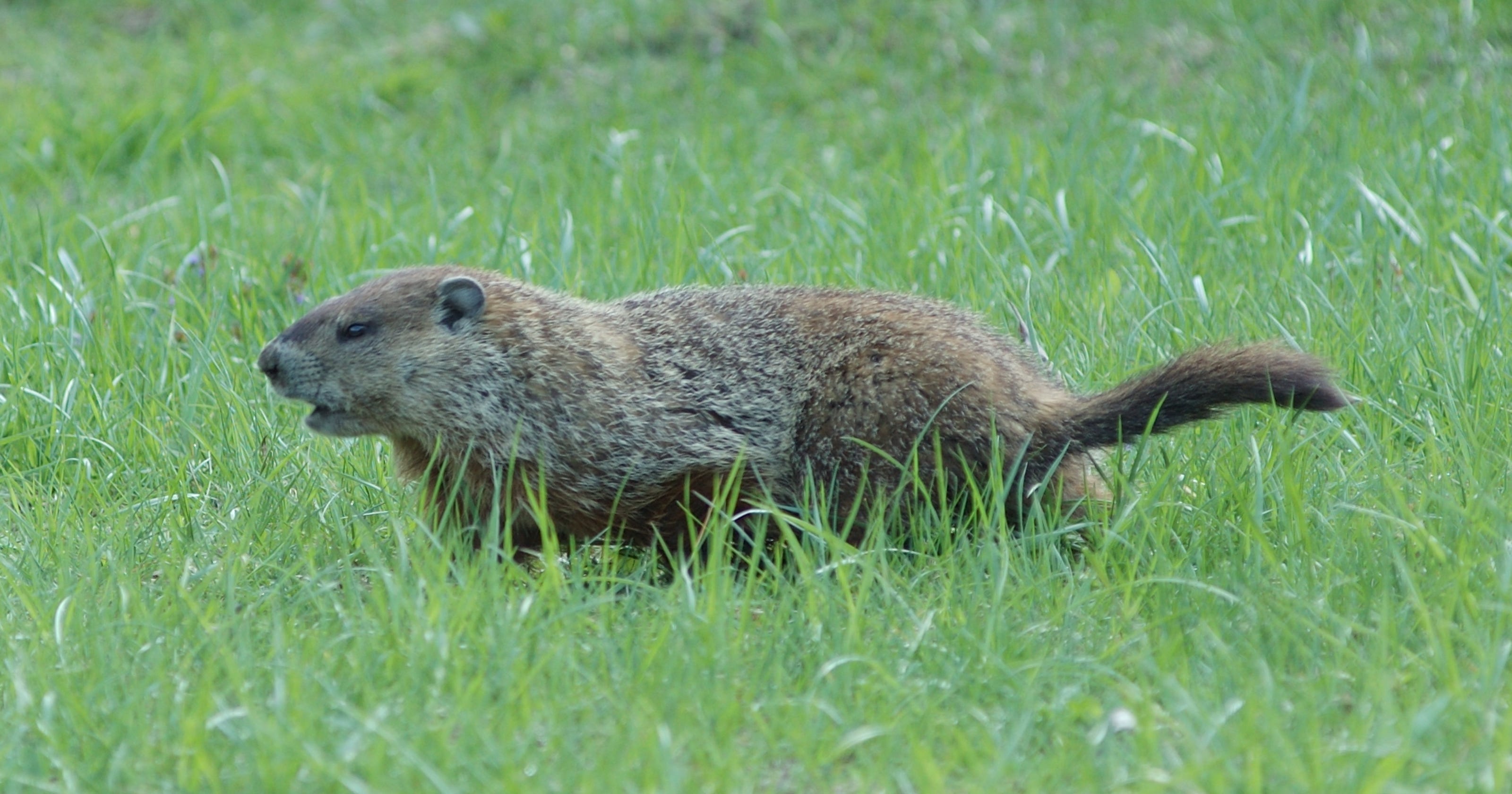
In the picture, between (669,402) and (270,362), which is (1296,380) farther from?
(270,362)

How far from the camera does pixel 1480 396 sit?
157 inches

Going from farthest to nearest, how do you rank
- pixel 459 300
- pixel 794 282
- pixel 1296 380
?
pixel 794 282, pixel 459 300, pixel 1296 380

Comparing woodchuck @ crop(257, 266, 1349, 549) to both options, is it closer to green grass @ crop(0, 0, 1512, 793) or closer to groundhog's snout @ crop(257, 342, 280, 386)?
groundhog's snout @ crop(257, 342, 280, 386)

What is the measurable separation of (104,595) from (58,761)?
86 centimetres

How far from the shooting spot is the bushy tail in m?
3.44


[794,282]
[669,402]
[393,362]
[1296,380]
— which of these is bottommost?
[794,282]

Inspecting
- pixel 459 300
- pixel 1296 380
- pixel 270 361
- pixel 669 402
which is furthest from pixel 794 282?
pixel 1296 380

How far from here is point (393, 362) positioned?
3.95 metres

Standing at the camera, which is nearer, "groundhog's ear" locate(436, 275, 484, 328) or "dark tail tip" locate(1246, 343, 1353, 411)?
"dark tail tip" locate(1246, 343, 1353, 411)

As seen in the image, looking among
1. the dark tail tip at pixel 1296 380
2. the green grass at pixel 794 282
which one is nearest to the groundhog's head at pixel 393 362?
the green grass at pixel 794 282

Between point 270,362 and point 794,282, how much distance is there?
1941mm

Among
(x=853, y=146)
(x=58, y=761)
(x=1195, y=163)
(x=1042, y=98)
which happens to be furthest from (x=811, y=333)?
(x=1042, y=98)

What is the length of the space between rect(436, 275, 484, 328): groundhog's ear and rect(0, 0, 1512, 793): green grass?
488 millimetres

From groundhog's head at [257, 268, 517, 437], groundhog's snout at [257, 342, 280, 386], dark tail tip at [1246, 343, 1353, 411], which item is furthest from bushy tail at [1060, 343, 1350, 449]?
groundhog's snout at [257, 342, 280, 386]
